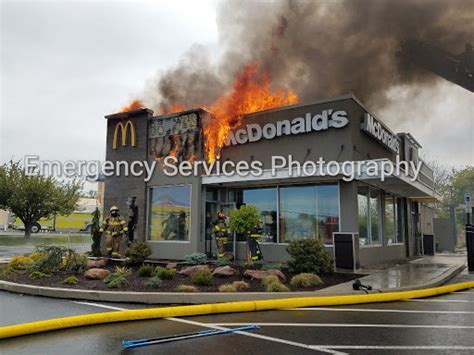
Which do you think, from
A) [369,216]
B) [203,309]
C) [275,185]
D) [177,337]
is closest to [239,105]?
[275,185]

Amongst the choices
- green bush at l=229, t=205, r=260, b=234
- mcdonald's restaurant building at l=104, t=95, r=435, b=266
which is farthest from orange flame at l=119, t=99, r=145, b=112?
green bush at l=229, t=205, r=260, b=234

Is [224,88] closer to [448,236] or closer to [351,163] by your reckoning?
[351,163]

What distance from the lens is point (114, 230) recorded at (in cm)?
1570

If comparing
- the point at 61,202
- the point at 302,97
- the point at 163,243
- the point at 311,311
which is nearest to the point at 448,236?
the point at 302,97

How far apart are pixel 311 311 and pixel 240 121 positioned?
9.69 meters

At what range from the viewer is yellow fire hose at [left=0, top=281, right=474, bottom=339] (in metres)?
5.70

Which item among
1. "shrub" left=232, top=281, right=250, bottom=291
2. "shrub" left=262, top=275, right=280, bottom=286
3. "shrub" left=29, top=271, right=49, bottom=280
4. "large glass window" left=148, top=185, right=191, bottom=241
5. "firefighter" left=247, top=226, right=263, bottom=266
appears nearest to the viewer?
"shrub" left=232, top=281, right=250, bottom=291

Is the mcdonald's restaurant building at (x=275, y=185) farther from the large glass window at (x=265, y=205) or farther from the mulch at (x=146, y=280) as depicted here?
the mulch at (x=146, y=280)

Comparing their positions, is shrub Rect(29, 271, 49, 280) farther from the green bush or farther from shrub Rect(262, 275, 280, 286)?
shrub Rect(262, 275, 280, 286)

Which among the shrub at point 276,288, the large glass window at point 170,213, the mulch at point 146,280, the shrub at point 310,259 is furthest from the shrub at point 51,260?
the shrub at point 310,259

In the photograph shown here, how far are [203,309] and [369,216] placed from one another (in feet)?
31.5

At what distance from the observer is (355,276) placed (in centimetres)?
1098

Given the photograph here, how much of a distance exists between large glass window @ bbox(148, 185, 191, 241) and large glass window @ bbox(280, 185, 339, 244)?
3.68m

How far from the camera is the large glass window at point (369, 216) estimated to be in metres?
Result: 14.3
